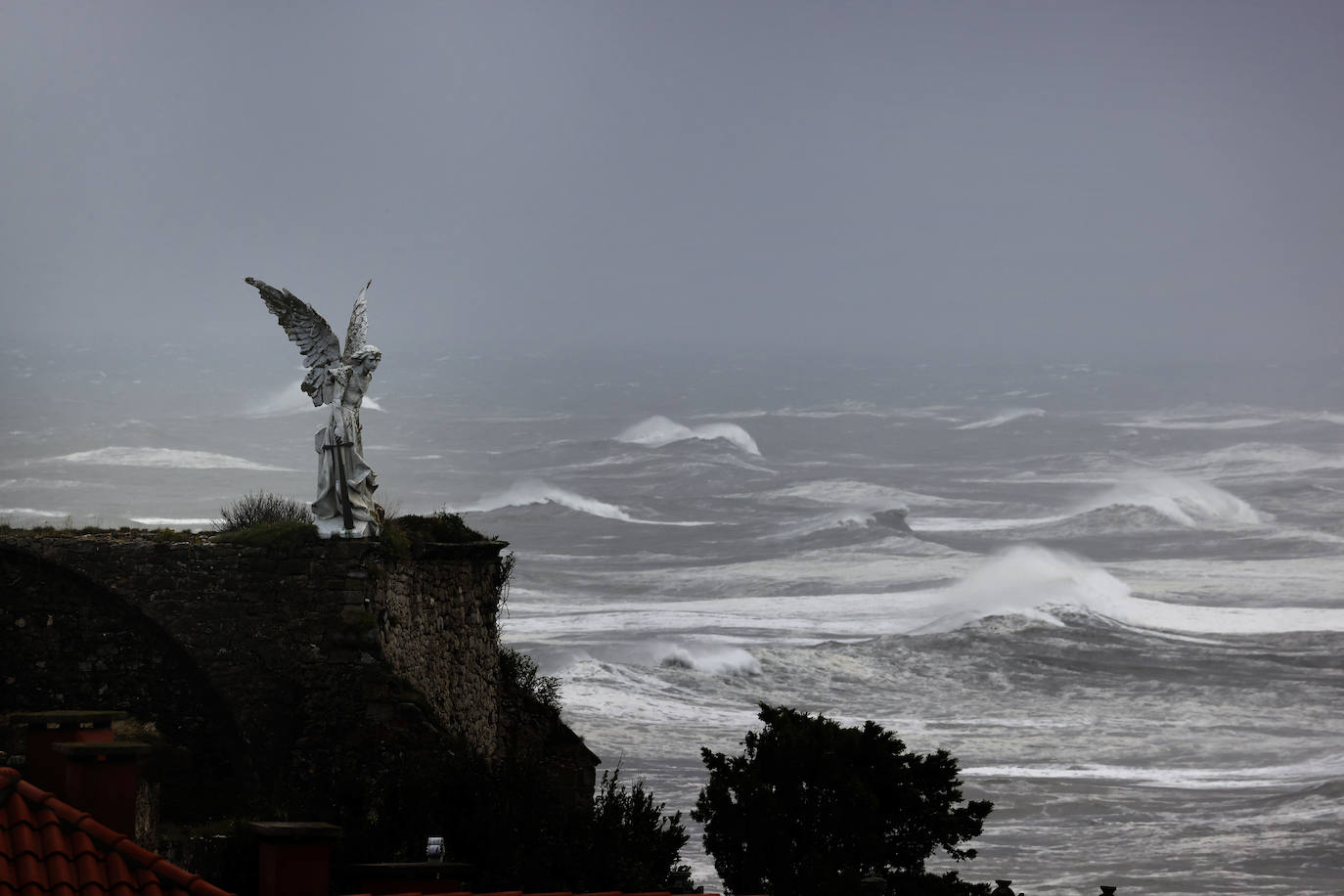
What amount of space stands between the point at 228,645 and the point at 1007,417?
431ft

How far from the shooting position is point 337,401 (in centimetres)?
1481

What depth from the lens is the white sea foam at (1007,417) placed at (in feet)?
455

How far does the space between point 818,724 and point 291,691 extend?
15.5ft

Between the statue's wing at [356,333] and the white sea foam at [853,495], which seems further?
the white sea foam at [853,495]

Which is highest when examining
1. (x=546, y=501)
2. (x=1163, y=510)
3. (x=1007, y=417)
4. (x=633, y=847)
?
(x=1007, y=417)

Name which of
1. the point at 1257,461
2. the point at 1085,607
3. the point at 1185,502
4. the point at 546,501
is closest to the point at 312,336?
the point at 1085,607

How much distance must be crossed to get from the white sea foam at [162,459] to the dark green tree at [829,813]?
77159 millimetres

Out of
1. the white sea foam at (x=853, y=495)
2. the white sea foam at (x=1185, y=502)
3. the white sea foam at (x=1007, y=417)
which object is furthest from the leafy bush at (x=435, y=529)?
the white sea foam at (x=1007, y=417)

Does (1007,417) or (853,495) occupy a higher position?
(1007,417)

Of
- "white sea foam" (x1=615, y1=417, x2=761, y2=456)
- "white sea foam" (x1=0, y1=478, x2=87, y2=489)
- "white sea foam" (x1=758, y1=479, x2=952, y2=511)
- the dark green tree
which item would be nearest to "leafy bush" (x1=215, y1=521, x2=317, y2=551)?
the dark green tree

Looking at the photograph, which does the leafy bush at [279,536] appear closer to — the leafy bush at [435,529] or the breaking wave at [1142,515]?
the leafy bush at [435,529]

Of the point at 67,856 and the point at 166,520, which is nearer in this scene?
the point at 67,856

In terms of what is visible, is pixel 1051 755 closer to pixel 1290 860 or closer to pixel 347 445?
pixel 1290 860

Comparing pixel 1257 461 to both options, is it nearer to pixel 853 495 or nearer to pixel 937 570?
pixel 853 495
